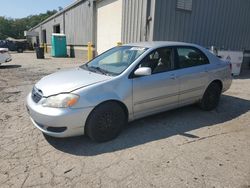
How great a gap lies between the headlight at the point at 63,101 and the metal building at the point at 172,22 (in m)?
6.72

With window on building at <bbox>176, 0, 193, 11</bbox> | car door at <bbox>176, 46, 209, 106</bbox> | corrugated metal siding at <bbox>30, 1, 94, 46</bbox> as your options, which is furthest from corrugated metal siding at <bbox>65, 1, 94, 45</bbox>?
car door at <bbox>176, 46, 209, 106</bbox>

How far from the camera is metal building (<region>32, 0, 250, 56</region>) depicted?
946cm

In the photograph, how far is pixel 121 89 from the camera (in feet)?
12.2

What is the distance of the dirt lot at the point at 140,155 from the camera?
2818mm

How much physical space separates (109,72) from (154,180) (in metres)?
1.95

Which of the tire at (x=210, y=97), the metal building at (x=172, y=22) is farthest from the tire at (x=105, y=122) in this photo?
the metal building at (x=172, y=22)

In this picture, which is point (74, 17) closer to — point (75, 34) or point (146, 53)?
point (75, 34)

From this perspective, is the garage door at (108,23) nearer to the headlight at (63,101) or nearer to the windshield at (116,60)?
the windshield at (116,60)

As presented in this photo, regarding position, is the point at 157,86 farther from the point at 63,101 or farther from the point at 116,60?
the point at 63,101

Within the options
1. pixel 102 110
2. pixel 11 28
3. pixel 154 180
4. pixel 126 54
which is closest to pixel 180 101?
pixel 126 54

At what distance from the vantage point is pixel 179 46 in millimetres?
4688

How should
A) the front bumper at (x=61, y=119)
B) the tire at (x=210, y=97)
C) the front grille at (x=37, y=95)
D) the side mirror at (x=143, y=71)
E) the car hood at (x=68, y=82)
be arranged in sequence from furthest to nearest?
the tire at (x=210, y=97) → the side mirror at (x=143, y=71) → the front grille at (x=37, y=95) → the car hood at (x=68, y=82) → the front bumper at (x=61, y=119)

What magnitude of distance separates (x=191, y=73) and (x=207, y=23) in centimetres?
737

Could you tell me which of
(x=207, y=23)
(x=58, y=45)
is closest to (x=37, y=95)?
(x=207, y=23)
